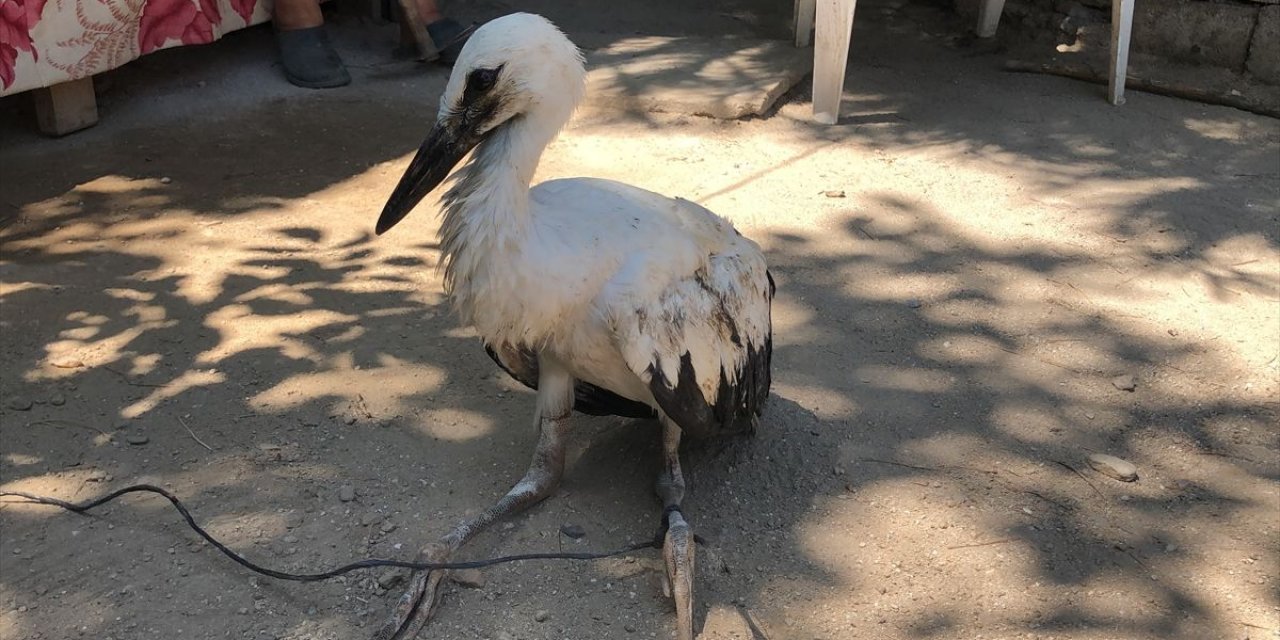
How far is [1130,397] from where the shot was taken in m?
3.72

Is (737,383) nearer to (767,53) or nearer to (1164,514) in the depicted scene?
(1164,514)

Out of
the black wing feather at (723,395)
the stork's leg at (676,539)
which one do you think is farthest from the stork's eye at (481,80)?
the stork's leg at (676,539)

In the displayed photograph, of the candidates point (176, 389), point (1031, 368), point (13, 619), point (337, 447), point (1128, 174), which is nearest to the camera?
point (13, 619)

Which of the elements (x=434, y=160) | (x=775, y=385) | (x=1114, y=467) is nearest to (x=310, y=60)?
(x=775, y=385)

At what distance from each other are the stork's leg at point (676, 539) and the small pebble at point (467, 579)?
47 centimetres

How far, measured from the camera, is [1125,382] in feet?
12.4

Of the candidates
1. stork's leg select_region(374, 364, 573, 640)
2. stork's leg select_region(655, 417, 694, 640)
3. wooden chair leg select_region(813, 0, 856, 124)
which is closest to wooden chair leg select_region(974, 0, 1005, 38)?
wooden chair leg select_region(813, 0, 856, 124)

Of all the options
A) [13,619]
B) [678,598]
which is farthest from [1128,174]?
[13,619]

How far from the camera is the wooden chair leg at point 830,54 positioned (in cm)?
555

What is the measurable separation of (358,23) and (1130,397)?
5015 millimetres

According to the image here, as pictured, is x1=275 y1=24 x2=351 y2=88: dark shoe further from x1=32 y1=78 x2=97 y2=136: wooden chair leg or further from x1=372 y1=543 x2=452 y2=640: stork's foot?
x1=372 y1=543 x2=452 y2=640: stork's foot

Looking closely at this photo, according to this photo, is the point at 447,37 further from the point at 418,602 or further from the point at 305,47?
the point at 418,602

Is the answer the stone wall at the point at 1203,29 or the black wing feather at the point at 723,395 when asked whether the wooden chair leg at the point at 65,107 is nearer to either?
the black wing feather at the point at 723,395

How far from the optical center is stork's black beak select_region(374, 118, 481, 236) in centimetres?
273
